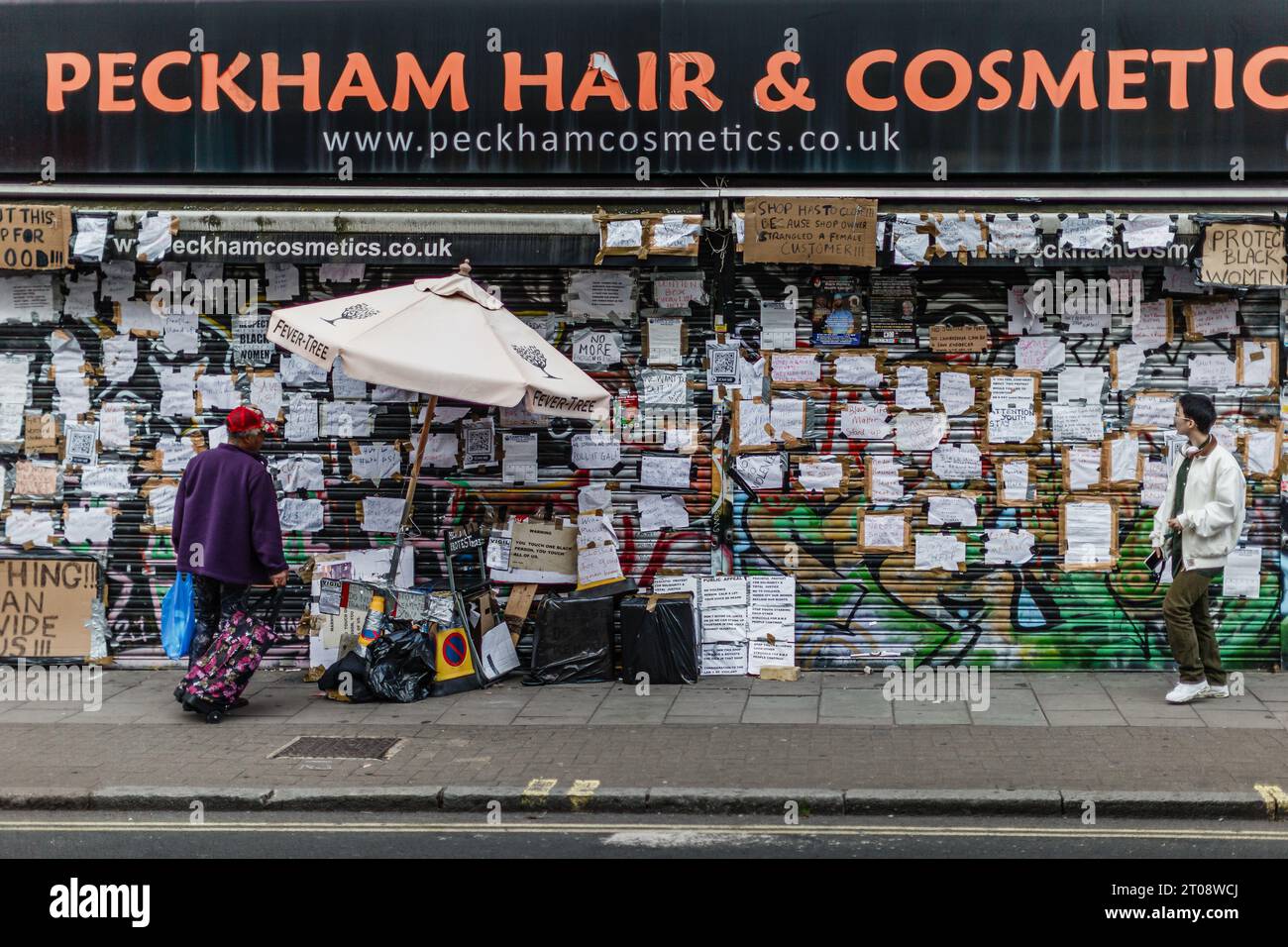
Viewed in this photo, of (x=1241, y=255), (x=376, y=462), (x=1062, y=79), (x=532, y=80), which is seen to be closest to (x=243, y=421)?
(x=376, y=462)

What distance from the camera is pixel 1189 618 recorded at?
920 centimetres

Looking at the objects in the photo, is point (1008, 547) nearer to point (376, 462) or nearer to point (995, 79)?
point (995, 79)

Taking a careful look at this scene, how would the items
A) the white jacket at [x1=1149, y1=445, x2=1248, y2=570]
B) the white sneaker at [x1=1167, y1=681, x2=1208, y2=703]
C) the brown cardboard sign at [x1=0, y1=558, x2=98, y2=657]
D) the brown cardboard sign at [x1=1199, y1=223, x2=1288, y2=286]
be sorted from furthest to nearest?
1. the brown cardboard sign at [x1=0, y1=558, x2=98, y2=657]
2. the brown cardboard sign at [x1=1199, y1=223, x2=1288, y2=286]
3. the white sneaker at [x1=1167, y1=681, x2=1208, y2=703]
4. the white jacket at [x1=1149, y1=445, x2=1248, y2=570]

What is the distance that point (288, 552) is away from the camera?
417 inches

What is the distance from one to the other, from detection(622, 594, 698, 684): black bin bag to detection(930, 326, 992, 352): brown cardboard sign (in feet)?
8.70

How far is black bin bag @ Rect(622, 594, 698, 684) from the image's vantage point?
33.1 feet

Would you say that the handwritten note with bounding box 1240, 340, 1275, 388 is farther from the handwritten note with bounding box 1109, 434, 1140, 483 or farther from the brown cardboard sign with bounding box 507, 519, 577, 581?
the brown cardboard sign with bounding box 507, 519, 577, 581

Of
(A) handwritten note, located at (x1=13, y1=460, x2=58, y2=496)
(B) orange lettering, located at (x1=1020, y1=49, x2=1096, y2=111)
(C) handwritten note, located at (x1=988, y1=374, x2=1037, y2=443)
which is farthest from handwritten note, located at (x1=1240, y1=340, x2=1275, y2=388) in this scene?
(A) handwritten note, located at (x1=13, y1=460, x2=58, y2=496)

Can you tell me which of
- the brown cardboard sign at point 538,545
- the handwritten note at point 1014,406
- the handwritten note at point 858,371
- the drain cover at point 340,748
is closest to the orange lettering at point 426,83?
the brown cardboard sign at point 538,545

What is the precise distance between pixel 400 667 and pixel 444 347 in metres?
2.30

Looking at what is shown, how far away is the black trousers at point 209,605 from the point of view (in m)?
9.34

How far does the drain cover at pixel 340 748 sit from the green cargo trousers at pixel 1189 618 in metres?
5.13
